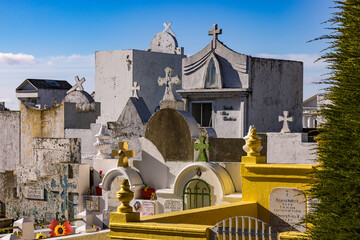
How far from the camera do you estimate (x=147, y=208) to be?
14602mm

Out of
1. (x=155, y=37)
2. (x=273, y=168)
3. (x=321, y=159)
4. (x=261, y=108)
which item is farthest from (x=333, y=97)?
(x=155, y=37)

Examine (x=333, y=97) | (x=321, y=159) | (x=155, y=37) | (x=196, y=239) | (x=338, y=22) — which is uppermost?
(x=155, y=37)

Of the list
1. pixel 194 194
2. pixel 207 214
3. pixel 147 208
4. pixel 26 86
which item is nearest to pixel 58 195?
pixel 147 208

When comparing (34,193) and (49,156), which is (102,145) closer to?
(34,193)

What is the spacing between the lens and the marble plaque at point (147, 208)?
14492mm

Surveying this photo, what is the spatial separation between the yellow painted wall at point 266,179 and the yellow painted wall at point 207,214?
19 centimetres

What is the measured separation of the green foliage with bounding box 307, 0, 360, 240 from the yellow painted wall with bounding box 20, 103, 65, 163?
18.9m

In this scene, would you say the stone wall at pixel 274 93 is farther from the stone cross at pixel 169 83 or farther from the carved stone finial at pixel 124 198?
the carved stone finial at pixel 124 198

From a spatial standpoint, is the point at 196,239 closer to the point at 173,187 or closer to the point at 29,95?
the point at 173,187

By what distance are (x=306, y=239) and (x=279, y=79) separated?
19.4 meters

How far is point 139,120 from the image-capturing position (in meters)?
19.5

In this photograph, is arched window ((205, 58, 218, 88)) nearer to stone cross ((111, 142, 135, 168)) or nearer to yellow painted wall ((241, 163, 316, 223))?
stone cross ((111, 142, 135, 168))

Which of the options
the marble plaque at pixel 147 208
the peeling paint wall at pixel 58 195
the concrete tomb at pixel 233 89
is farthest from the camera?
the concrete tomb at pixel 233 89

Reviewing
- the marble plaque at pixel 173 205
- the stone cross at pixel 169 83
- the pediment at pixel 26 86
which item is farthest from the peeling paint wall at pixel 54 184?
the pediment at pixel 26 86
